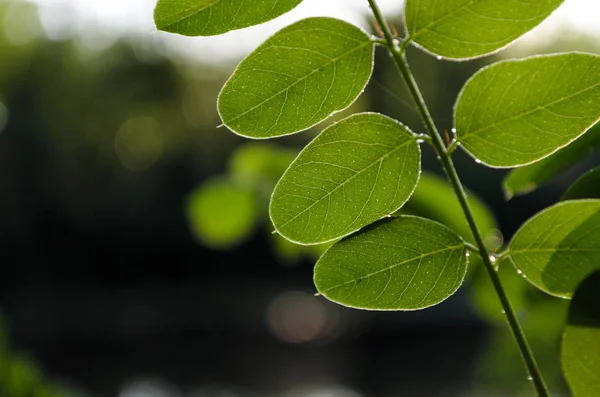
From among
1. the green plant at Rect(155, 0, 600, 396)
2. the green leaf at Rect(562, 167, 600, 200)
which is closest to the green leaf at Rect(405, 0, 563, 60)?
the green plant at Rect(155, 0, 600, 396)

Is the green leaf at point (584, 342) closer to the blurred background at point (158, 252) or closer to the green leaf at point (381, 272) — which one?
the green leaf at point (381, 272)

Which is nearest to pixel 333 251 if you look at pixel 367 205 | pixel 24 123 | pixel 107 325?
pixel 367 205

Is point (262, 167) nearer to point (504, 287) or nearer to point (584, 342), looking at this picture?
point (504, 287)

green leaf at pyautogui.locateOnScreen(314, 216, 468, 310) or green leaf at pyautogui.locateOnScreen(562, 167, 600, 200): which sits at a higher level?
green leaf at pyautogui.locateOnScreen(314, 216, 468, 310)

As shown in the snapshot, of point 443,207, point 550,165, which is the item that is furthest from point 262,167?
point 550,165

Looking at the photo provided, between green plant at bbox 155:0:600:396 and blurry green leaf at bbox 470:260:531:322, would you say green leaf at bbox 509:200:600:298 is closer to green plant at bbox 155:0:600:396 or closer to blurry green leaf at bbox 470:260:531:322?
green plant at bbox 155:0:600:396

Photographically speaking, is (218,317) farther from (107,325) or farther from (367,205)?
(367,205)

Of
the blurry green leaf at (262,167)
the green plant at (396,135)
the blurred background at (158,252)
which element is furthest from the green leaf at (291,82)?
the blurred background at (158,252)
